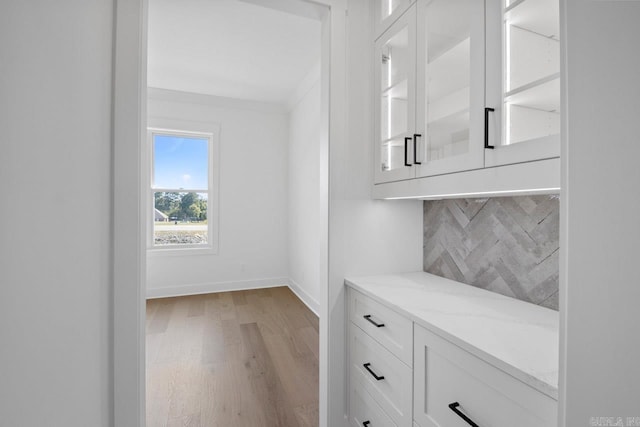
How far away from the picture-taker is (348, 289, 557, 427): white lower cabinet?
0.73m

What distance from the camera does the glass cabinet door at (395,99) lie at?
1316 millimetres

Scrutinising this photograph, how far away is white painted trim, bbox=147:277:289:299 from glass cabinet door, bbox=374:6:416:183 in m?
3.42

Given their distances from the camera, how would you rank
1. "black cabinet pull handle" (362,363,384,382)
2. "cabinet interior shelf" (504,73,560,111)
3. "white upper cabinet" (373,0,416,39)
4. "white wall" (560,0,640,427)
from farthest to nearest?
"white upper cabinet" (373,0,416,39)
"black cabinet pull handle" (362,363,384,382)
"cabinet interior shelf" (504,73,560,111)
"white wall" (560,0,640,427)

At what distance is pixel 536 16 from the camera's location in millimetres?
867

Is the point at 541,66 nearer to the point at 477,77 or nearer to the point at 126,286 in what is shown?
the point at 477,77

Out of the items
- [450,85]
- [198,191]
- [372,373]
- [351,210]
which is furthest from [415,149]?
[198,191]

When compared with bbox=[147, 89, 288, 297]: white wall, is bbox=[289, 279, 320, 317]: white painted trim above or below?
below

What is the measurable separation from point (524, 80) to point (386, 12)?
0.92 m

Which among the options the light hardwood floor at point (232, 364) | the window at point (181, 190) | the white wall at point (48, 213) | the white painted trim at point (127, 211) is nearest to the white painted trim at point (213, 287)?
the light hardwood floor at point (232, 364)

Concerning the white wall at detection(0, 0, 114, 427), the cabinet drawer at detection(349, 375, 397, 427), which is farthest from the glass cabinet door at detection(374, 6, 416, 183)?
the white wall at detection(0, 0, 114, 427)

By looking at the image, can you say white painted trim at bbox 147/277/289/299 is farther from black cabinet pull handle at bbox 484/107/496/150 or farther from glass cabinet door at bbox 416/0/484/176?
black cabinet pull handle at bbox 484/107/496/150

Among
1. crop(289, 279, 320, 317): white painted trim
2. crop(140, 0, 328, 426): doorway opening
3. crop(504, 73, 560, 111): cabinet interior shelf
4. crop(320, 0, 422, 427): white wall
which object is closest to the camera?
crop(504, 73, 560, 111): cabinet interior shelf

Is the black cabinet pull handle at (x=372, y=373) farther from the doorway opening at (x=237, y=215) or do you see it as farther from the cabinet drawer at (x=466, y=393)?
the doorway opening at (x=237, y=215)

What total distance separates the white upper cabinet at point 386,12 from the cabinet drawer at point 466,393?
4.67 feet
